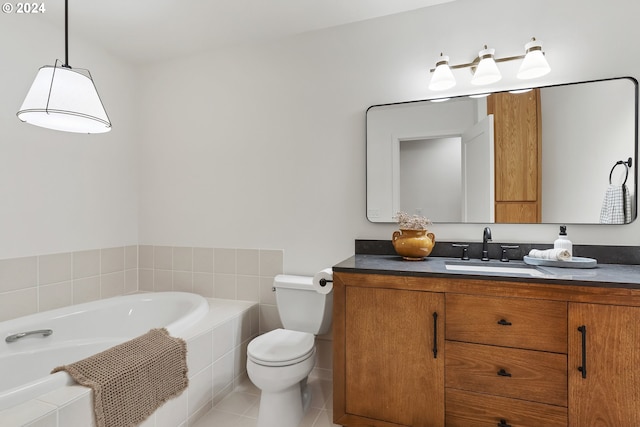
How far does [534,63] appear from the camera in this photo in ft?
5.46

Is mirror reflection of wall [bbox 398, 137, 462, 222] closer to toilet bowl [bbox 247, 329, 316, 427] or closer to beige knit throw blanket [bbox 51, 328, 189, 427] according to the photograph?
toilet bowl [bbox 247, 329, 316, 427]

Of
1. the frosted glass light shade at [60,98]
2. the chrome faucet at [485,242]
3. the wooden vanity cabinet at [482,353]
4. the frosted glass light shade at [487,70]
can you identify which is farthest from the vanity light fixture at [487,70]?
the frosted glass light shade at [60,98]

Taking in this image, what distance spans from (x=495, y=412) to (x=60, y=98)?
2.19 m

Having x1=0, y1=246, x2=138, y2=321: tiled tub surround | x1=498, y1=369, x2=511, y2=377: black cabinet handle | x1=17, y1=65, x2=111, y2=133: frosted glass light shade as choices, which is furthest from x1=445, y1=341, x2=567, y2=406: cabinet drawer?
x1=0, y1=246, x2=138, y2=321: tiled tub surround

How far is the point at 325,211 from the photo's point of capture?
2.17 m

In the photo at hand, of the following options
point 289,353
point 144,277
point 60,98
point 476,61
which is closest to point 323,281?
point 289,353

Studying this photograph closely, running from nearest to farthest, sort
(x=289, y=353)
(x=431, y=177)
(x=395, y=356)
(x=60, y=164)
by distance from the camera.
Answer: (x=395, y=356) < (x=289, y=353) < (x=431, y=177) < (x=60, y=164)

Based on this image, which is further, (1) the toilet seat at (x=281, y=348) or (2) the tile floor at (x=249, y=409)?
(2) the tile floor at (x=249, y=409)

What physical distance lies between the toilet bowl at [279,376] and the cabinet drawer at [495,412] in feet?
2.40

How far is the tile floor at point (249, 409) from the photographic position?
5.72 feet

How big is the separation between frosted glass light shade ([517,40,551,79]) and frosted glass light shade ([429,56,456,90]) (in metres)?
0.36

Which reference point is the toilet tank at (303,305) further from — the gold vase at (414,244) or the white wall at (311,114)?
the gold vase at (414,244)

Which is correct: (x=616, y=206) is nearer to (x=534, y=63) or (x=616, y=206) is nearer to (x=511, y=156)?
(x=511, y=156)

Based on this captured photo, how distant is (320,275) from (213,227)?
44.3 inches
